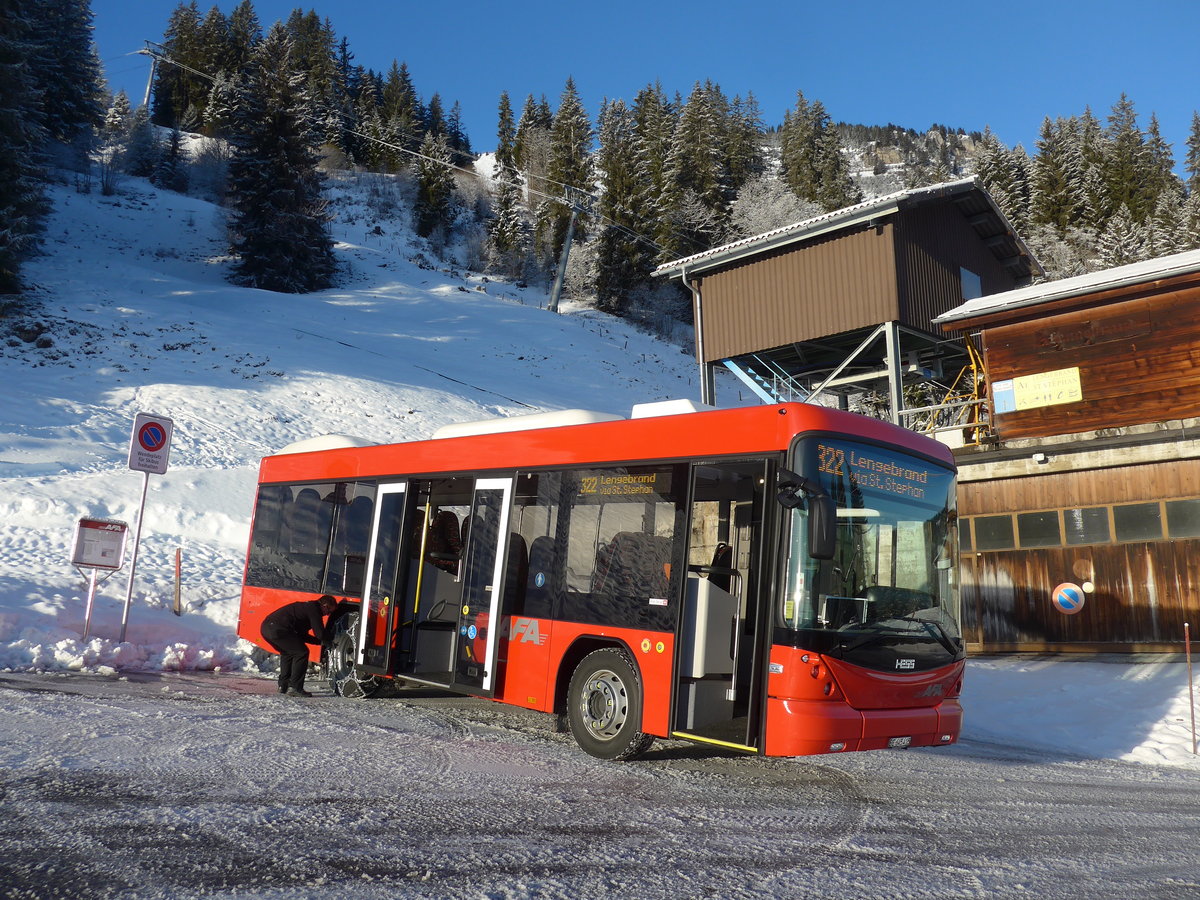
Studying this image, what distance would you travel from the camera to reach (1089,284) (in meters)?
17.4

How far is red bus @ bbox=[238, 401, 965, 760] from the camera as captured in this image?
21.0 ft

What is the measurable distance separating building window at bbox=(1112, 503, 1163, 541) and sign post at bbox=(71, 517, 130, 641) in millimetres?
16192

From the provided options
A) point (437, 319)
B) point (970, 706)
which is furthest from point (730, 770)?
point (437, 319)

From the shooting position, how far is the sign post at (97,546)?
38.5 ft

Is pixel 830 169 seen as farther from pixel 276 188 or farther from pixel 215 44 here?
pixel 215 44

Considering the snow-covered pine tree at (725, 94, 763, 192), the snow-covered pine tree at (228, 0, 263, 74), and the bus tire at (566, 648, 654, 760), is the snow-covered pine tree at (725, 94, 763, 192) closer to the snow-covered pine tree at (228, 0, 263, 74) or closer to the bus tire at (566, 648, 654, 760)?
the snow-covered pine tree at (228, 0, 263, 74)

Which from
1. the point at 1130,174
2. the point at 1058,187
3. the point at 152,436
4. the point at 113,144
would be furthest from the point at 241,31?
the point at 152,436

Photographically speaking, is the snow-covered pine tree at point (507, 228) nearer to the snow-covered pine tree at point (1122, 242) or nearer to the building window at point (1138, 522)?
the snow-covered pine tree at point (1122, 242)

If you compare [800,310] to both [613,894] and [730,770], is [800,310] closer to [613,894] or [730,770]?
[730,770]

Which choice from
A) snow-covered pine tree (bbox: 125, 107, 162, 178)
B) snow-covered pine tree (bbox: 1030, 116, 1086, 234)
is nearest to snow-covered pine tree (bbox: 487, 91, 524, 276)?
snow-covered pine tree (bbox: 125, 107, 162, 178)

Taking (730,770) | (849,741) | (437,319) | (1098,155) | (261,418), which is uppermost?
(1098,155)

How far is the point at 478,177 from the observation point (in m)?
81.0

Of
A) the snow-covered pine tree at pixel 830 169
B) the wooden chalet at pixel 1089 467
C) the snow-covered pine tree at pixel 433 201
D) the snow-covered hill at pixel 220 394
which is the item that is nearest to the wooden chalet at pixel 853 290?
the wooden chalet at pixel 1089 467

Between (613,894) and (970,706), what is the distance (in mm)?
9462
